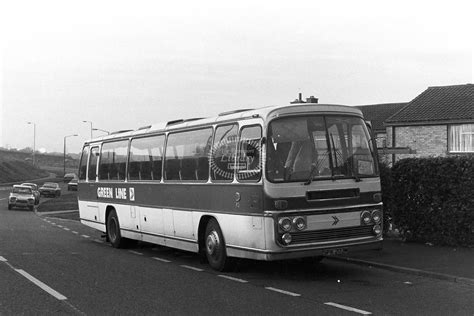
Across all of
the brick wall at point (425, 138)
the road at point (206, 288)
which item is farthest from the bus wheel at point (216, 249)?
the brick wall at point (425, 138)

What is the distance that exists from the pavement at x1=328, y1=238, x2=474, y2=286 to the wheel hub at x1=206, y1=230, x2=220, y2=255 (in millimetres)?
2669

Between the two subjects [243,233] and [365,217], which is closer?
[243,233]

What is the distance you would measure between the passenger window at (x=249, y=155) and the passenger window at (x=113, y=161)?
5.59 m

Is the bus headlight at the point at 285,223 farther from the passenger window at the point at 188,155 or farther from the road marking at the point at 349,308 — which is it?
the passenger window at the point at 188,155

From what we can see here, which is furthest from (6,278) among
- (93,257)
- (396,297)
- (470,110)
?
(470,110)

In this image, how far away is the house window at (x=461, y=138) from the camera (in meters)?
32.5

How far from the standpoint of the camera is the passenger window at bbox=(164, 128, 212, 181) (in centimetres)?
1114

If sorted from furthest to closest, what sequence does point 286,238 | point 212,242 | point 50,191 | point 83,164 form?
point 50,191
point 83,164
point 212,242
point 286,238

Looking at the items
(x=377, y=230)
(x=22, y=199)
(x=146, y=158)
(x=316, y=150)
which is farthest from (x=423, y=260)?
(x=22, y=199)

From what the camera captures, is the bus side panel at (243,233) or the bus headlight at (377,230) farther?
the bus headlight at (377,230)

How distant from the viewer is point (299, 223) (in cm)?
921

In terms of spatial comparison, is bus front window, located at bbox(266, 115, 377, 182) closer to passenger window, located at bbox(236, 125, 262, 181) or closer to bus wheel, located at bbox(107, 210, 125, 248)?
passenger window, located at bbox(236, 125, 262, 181)

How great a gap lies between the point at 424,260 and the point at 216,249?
4.00m

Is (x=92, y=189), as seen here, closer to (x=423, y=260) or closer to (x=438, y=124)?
(x=423, y=260)
